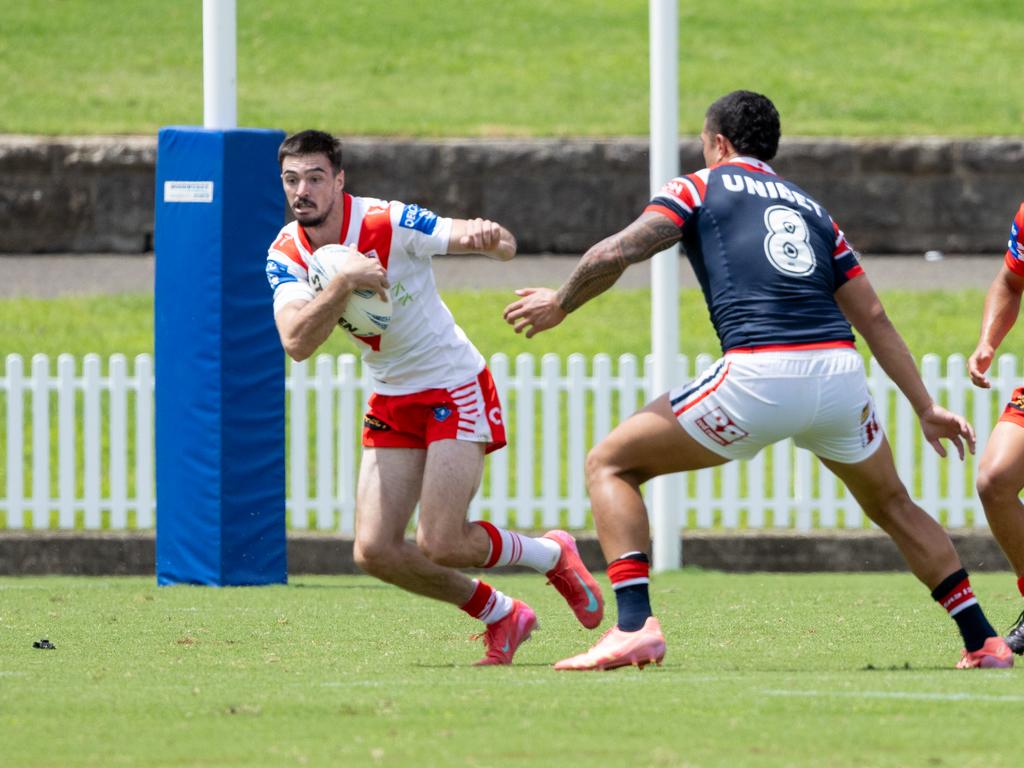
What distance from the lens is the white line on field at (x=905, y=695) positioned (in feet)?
18.6

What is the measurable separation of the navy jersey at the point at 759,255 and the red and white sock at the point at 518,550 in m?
1.39

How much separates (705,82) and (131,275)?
7739mm

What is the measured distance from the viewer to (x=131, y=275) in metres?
19.6

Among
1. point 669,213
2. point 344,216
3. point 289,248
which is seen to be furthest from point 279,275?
point 669,213

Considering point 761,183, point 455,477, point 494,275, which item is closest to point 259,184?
point 455,477

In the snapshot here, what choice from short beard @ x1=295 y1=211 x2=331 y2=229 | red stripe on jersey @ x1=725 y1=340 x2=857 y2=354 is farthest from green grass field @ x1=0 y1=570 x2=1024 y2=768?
short beard @ x1=295 y1=211 x2=331 y2=229

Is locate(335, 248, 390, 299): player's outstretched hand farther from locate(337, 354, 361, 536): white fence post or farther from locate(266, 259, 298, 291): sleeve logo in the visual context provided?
locate(337, 354, 361, 536): white fence post

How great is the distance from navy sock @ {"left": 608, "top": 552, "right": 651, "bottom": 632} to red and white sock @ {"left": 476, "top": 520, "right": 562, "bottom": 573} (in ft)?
3.09

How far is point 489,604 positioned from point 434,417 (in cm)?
72

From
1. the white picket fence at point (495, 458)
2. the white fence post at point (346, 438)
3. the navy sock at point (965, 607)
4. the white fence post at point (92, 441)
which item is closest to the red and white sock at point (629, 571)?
the navy sock at point (965, 607)

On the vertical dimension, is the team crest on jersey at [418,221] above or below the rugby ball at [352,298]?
above

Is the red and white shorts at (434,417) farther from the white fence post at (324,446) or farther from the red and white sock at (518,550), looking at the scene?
the white fence post at (324,446)

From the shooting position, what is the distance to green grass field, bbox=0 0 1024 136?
72.4 feet

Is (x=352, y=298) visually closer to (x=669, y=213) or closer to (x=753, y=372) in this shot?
(x=669, y=213)
